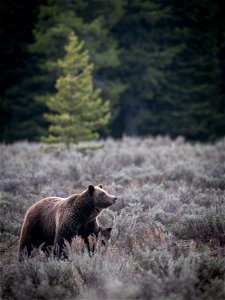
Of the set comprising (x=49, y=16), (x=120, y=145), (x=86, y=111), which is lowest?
(x=120, y=145)

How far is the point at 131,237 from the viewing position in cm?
668

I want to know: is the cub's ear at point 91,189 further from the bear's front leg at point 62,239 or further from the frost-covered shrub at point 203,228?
the frost-covered shrub at point 203,228

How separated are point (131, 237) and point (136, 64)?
2617 cm

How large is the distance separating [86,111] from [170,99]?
1425 cm

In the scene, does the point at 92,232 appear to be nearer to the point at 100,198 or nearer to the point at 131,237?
the point at 100,198

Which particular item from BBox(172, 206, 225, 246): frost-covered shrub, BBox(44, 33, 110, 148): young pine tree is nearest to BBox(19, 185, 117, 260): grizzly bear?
BBox(172, 206, 225, 246): frost-covered shrub

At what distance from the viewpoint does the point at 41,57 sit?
99.5ft

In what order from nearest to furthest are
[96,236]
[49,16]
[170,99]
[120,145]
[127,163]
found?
[96,236], [127,163], [120,145], [49,16], [170,99]

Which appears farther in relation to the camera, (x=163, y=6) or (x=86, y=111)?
(x=163, y=6)

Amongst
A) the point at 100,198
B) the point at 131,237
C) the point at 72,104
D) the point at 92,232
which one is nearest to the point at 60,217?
the point at 92,232

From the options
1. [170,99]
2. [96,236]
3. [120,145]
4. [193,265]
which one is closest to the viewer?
[193,265]

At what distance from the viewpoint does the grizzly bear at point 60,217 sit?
5.97 metres

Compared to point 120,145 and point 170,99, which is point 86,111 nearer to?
point 120,145

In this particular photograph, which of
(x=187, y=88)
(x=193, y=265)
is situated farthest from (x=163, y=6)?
(x=193, y=265)
